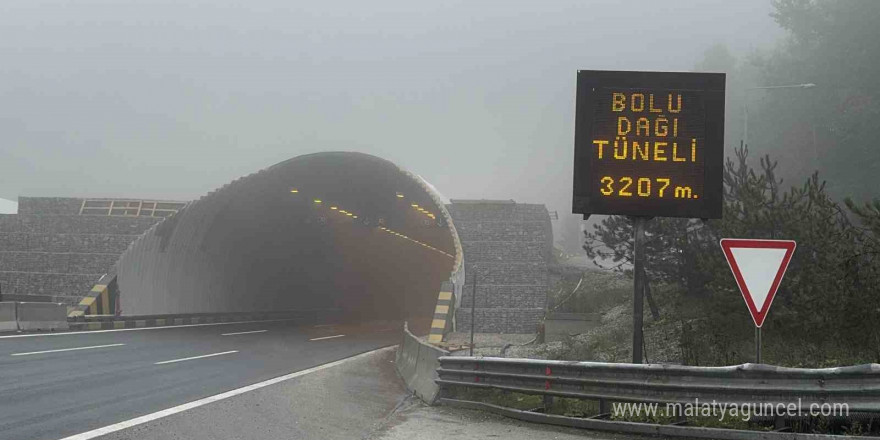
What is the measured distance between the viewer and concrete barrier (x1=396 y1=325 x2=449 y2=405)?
42.8ft

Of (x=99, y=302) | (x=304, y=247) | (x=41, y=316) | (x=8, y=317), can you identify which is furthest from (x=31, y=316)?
(x=304, y=247)

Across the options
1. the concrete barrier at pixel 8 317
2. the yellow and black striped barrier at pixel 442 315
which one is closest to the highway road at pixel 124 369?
the concrete barrier at pixel 8 317

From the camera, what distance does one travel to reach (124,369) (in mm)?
15453

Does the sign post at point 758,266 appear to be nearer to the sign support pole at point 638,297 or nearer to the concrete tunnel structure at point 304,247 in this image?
the sign support pole at point 638,297

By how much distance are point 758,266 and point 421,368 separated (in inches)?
294

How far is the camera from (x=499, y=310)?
101 feet

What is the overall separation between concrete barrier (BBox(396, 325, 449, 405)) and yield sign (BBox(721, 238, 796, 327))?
5309mm

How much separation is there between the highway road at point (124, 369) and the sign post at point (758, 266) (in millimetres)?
7625

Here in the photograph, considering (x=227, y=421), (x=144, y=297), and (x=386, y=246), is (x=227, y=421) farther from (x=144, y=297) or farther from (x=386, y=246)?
(x=386, y=246)

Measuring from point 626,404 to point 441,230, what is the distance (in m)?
43.3

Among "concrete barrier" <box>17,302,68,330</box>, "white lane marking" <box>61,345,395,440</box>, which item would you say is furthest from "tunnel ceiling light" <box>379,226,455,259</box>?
"white lane marking" <box>61,345,395,440</box>

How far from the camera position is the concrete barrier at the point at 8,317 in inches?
873

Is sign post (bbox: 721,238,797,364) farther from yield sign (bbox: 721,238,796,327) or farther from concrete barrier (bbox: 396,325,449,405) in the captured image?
concrete barrier (bbox: 396,325,449,405)

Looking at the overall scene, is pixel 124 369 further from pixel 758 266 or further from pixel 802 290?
pixel 802 290
